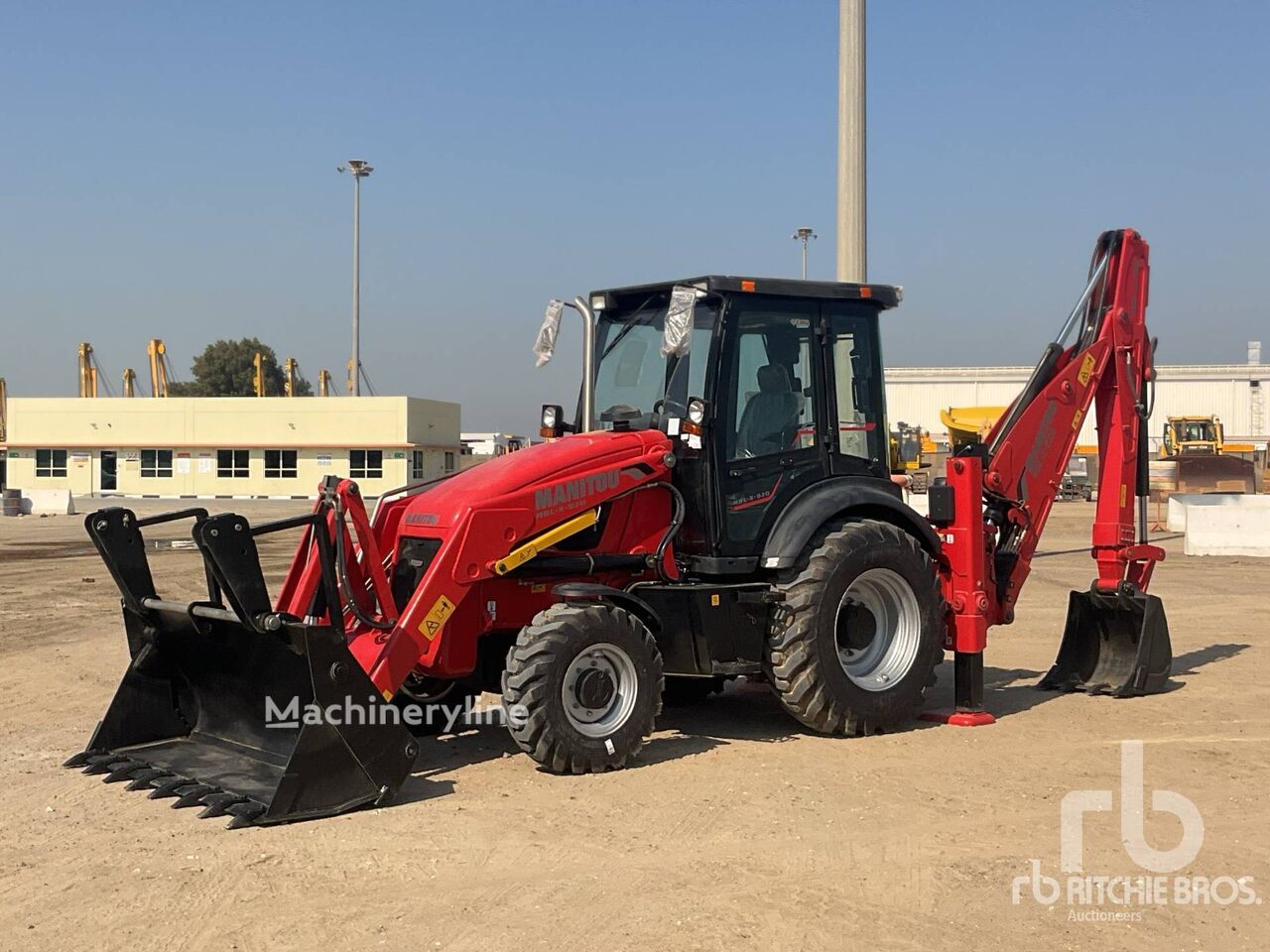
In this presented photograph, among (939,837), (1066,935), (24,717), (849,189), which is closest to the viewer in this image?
(1066,935)

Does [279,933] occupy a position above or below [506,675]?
below

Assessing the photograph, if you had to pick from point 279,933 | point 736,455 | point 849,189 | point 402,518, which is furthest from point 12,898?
point 849,189

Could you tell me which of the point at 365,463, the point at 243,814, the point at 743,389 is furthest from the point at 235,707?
the point at 365,463

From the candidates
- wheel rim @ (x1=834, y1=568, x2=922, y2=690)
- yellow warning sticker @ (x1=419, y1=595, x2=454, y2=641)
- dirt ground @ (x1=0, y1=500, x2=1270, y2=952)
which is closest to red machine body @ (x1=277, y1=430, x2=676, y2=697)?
yellow warning sticker @ (x1=419, y1=595, x2=454, y2=641)

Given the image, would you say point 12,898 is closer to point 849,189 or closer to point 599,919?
point 599,919

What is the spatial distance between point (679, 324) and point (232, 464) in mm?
45138

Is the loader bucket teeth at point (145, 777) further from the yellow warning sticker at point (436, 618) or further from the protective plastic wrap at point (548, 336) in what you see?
the protective plastic wrap at point (548, 336)

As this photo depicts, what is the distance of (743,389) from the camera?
300 inches

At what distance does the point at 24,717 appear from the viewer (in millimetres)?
8500

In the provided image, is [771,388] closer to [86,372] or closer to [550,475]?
[550,475]

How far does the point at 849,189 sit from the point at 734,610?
946cm

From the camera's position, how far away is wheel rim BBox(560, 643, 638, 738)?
670 cm

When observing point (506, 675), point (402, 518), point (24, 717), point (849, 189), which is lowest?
point (24, 717)

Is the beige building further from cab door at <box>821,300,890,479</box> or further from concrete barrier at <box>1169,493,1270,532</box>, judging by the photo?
cab door at <box>821,300,890,479</box>
